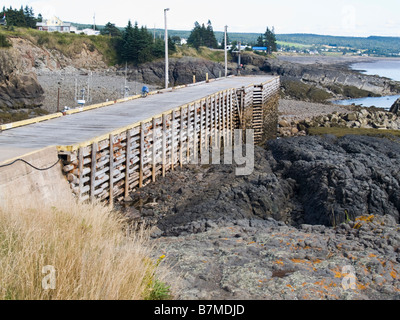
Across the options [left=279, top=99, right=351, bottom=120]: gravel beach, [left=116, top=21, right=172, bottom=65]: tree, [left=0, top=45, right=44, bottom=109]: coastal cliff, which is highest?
[left=116, top=21, right=172, bottom=65]: tree

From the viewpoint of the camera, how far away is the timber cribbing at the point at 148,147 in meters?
11.5

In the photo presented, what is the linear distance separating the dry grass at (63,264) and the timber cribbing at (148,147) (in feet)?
15.6

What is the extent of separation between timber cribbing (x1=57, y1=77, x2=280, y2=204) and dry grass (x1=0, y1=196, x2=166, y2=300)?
4740 mm

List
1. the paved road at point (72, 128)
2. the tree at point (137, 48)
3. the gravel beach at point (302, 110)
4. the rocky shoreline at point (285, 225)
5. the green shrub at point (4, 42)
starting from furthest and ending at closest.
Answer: the tree at point (137, 48)
the green shrub at point (4, 42)
the gravel beach at point (302, 110)
the paved road at point (72, 128)
the rocky shoreline at point (285, 225)

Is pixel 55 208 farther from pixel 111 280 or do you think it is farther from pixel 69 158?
pixel 69 158

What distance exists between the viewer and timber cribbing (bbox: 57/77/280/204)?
11.5 metres

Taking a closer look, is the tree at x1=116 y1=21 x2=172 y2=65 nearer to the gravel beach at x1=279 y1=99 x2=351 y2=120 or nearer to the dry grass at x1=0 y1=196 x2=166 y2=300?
the gravel beach at x1=279 y1=99 x2=351 y2=120

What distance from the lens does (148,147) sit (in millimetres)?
15922

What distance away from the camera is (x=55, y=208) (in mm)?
7352

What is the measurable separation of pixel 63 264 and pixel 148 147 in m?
10.8

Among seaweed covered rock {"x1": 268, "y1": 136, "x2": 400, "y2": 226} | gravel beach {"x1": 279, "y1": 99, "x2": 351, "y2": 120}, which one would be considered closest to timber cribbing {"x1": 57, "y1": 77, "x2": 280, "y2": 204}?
seaweed covered rock {"x1": 268, "y1": 136, "x2": 400, "y2": 226}

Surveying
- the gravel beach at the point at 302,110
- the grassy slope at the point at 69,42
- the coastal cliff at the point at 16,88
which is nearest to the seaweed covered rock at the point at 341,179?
the gravel beach at the point at 302,110

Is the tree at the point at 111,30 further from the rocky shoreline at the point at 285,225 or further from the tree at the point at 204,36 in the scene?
the rocky shoreline at the point at 285,225

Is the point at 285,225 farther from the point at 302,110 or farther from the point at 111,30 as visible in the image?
the point at 111,30
